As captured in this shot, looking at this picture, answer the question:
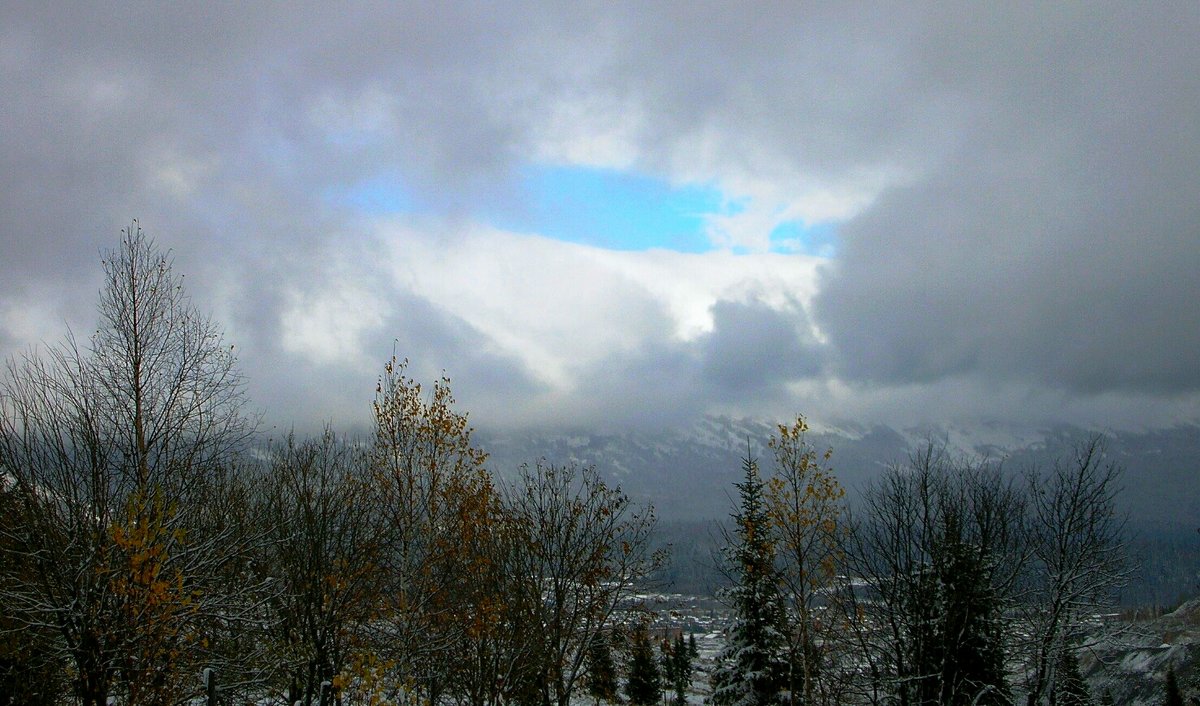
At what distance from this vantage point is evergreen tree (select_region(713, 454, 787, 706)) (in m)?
27.6

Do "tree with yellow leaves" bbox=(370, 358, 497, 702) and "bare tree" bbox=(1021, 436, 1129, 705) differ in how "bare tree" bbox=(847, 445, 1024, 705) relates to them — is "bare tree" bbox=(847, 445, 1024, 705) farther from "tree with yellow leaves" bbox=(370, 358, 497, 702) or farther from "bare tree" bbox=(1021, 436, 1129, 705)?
Result: "tree with yellow leaves" bbox=(370, 358, 497, 702)

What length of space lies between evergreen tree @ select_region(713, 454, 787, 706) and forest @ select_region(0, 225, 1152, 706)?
10cm

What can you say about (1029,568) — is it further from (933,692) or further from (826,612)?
(826,612)

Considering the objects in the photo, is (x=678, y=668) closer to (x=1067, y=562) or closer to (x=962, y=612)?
(x=1067, y=562)

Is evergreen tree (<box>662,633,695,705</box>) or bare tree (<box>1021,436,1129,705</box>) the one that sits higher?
bare tree (<box>1021,436,1129,705</box>)

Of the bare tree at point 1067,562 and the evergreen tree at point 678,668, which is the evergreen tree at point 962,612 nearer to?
the bare tree at point 1067,562

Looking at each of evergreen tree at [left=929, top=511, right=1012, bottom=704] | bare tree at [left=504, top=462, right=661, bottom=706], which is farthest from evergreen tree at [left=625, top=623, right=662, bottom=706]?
evergreen tree at [left=929, top=511, right=1012, bottom=704]

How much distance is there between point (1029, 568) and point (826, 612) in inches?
281

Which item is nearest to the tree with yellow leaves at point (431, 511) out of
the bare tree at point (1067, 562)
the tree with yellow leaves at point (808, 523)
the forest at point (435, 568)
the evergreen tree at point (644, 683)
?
the forest at point (435, 568)

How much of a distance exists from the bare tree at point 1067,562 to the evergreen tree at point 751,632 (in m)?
8.15

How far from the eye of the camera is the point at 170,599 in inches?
532

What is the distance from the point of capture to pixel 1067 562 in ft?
82.6

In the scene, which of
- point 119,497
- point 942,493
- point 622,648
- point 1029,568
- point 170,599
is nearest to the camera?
point 170,599

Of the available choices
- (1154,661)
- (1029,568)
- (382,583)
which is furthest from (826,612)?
(1154,661)
